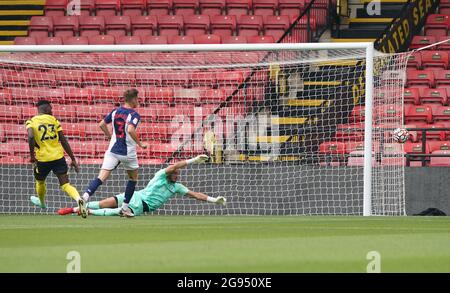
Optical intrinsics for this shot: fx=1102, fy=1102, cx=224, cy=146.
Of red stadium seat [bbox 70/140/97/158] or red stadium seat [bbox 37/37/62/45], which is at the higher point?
red stadium seat [bbox 37/37/62/45]

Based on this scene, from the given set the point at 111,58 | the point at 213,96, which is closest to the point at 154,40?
the point at 111,58

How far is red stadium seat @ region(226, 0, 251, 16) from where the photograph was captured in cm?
2333

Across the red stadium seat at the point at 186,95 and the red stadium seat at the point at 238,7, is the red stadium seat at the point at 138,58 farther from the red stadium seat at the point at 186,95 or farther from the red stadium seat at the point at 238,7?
the red stadium seat at the point at 238,7

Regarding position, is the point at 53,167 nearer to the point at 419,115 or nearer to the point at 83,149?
the point at 83,149

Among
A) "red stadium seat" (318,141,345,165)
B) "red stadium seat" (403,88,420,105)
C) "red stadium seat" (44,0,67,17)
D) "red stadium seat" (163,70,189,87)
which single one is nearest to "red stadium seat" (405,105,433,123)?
"red stadium seat" (403,88,420,105)

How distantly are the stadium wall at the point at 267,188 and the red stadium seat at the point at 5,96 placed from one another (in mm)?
1179

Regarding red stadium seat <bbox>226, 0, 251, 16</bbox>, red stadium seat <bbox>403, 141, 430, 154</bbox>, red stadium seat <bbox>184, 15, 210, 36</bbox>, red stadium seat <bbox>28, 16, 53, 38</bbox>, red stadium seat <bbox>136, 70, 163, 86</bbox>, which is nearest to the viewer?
red stadium seat <bbox>136, 70, 163, 86</bbox>

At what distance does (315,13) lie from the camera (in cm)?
2178

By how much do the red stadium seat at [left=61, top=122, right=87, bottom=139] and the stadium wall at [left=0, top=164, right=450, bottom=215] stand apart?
2.27 feet

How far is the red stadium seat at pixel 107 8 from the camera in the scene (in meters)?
23.8

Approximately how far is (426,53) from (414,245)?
12125mm

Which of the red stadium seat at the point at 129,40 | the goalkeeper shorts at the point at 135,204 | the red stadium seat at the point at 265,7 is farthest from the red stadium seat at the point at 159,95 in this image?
the red stadium seat at the point at 265,7

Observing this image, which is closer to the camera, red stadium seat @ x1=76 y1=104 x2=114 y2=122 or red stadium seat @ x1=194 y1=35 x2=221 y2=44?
red stadium seat @ x1=76 y1=104 x2=114 y2=122

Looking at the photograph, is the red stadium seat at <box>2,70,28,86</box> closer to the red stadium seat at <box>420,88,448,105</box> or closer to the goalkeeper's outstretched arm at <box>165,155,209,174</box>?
the goalkeeper's outstretched arm at <box>165,155,209,174</box>
